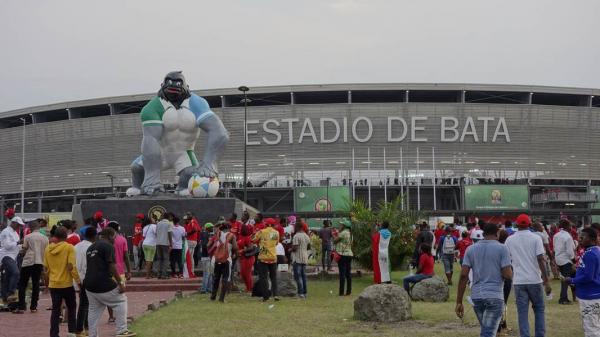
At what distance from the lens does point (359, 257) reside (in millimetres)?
18781

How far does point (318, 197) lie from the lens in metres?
60.5

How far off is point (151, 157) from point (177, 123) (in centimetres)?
126

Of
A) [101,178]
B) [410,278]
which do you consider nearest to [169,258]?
[410,278]

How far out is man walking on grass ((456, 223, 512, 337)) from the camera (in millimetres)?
6825

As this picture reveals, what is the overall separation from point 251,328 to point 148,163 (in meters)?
12.0

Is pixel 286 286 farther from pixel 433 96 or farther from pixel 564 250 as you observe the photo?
pixel 433 96

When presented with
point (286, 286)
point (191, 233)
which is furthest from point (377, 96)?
point (286, 286)

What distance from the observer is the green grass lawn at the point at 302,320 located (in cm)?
965

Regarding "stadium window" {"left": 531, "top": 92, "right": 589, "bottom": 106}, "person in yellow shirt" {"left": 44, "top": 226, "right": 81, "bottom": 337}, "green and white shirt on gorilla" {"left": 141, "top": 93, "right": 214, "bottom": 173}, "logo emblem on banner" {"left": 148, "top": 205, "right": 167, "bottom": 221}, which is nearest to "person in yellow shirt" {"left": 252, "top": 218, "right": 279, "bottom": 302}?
"person in yellow shirt" {"left": 44, "top": 226, "right": 81, "bottom": 337}

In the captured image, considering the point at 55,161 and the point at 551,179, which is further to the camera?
the point at 55,161

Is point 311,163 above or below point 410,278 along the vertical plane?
above

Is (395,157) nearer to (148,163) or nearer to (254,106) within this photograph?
(254,106)

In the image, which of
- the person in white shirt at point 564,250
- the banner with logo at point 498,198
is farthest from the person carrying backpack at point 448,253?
the banner with logo at point 498,198

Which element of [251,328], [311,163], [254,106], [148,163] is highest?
[254,106]
